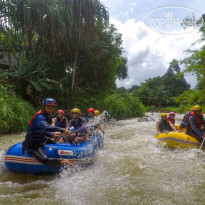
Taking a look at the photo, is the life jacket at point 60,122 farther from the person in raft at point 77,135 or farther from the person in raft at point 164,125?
the person in raft at point 164,125

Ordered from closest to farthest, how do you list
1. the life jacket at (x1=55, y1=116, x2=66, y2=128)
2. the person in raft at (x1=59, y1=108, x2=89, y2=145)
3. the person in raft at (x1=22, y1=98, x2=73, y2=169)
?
the person in raft at (x1=22, y1=98, x2=73, y2=169), the person in raft at (x1=59, y1=108, x2=89, y2=145), the life jacket at (x1=55, y1=116, x2=66, y2=128)

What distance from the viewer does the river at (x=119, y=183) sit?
277 cm

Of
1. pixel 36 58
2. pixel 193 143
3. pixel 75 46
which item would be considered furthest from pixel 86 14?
pixel 193 143

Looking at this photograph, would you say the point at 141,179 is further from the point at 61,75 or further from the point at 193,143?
the point at 61,75

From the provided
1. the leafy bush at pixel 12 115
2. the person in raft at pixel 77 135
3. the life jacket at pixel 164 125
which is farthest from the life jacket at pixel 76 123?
the leafy bush at pixel 12 115

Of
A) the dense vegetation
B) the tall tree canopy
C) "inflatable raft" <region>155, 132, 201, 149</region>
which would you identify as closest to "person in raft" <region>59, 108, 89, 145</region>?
"inflatable raft" <region>155, 132, 201, 149</region>

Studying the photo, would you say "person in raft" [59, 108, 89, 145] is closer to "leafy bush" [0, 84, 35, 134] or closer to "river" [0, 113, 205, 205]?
"river" [0, 113, 205, 205]

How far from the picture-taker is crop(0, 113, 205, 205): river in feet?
9.09

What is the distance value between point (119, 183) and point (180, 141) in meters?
2.82

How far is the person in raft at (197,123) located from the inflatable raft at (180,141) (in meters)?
0.15

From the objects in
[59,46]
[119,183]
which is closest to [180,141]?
[119,183]

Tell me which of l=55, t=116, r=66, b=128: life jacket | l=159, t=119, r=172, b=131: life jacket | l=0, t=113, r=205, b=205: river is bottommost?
A: l=0, t=113, r=205, b=205: river

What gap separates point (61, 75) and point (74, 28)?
3.43 m

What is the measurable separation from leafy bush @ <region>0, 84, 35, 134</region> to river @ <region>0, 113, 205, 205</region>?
3985mm
